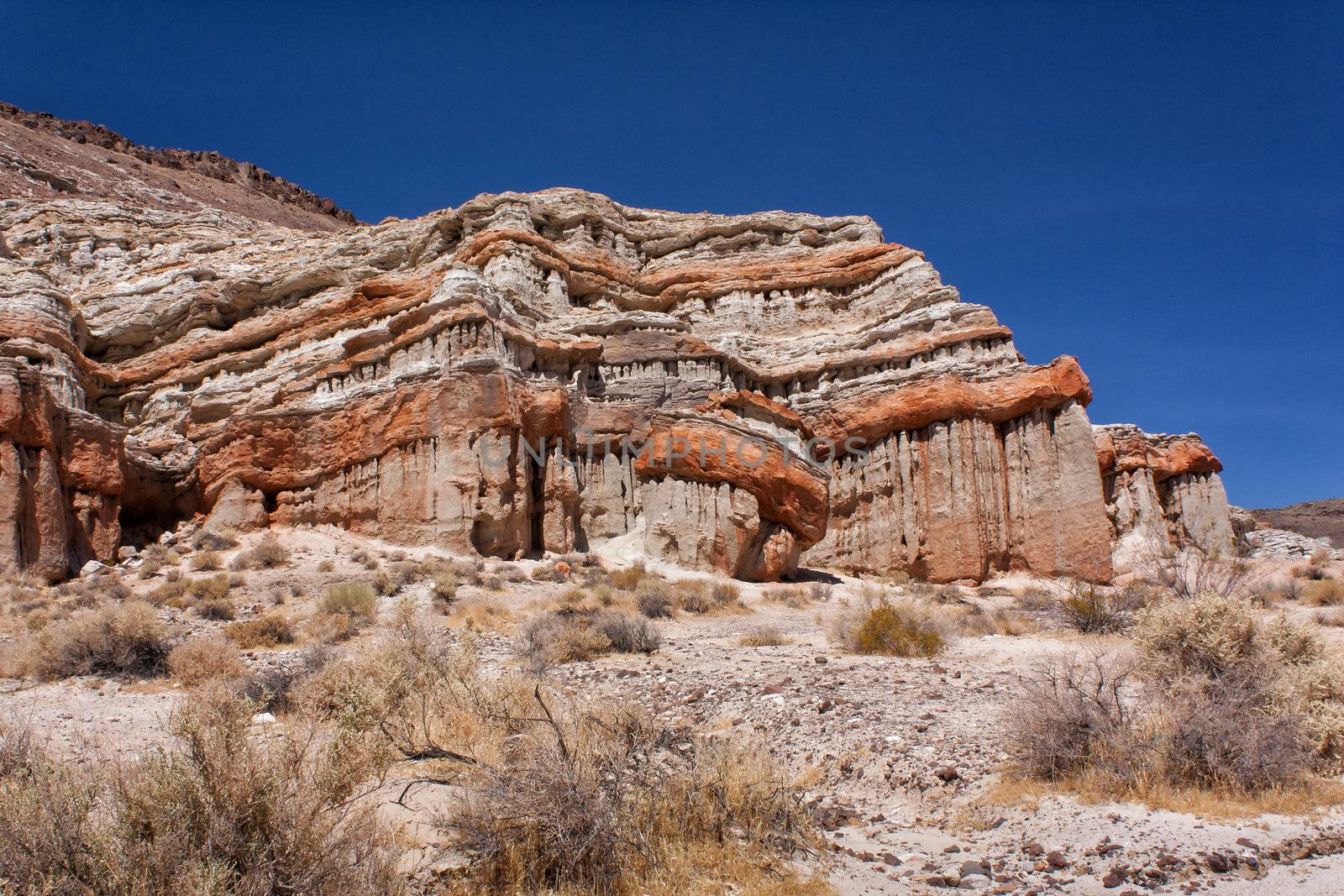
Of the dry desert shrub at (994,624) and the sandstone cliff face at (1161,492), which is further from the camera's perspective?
the sandstone cliff face at (1161,492)

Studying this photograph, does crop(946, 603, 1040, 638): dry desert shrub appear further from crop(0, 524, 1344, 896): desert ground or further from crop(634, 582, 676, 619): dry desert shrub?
crop(634, 582, 676, 619): dry desert shrub

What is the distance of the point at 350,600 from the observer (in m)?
14.5

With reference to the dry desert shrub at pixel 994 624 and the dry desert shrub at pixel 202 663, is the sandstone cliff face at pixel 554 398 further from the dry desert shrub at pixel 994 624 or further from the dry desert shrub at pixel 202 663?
the dry desert shrub at pixel 202 663


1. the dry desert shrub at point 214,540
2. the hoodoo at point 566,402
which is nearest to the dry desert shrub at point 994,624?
the hoodoo at point 566,402

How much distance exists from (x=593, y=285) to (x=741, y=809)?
113 feet

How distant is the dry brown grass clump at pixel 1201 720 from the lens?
18.1ft

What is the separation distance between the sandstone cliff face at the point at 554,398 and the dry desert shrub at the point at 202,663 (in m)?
10.4

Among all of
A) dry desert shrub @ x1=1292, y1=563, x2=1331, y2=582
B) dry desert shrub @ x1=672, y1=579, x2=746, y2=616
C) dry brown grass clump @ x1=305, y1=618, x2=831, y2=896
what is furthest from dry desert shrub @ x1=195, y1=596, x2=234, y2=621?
dry desert shrub @ x1=1292, y1=563, x2=1331, y2=582

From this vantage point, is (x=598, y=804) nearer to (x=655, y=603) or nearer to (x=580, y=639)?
(x=580, y=639)

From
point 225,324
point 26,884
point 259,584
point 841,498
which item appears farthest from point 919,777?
point 225,324

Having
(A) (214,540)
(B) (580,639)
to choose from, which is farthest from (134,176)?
(B) (580,639)

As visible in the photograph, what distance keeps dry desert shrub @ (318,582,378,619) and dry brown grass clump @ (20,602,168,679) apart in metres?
3.41

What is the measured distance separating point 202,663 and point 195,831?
7058 millimetres

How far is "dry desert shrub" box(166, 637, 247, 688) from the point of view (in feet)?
31.4
